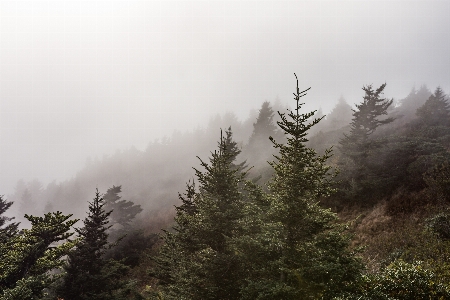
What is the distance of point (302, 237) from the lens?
7781 mm

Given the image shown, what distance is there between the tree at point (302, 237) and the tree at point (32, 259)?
790 cm

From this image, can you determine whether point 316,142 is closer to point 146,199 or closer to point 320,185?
point 320,185

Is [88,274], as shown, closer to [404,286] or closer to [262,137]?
[404,286]

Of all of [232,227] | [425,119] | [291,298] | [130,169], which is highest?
[130,169]

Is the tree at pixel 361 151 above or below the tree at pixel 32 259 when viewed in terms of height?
above

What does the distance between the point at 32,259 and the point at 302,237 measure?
1106cm

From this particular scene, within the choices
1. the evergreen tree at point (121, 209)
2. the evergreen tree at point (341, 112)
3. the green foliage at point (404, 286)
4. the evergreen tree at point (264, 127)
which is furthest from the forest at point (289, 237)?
the evergreen tree at point (341, 112)

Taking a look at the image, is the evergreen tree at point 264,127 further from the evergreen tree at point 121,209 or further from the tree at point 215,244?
the tree at point 215,244

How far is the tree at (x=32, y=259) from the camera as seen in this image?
838 centimetres

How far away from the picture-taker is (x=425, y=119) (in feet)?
91.5

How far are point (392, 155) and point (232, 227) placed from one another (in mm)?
17860

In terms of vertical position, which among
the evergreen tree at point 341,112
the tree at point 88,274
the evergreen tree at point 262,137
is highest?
the evergreen tree at point 341,112

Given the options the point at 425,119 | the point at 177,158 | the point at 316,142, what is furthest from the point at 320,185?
the point at 177,158

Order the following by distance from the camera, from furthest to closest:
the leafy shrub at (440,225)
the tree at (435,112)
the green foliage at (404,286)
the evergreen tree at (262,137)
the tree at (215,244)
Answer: the evergreen tree at (262,137), the tree at (435,112), the leafy shrub at (440,225), the tree at (215,244), the green foliage at (404,286)
